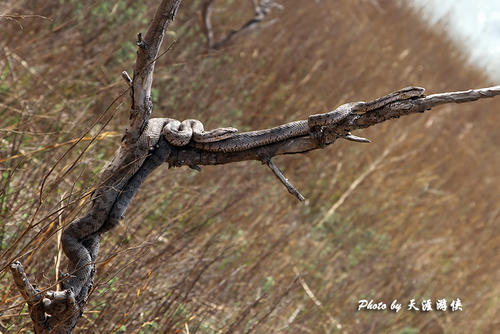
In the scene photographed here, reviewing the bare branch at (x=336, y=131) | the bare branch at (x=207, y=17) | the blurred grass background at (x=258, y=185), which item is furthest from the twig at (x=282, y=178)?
the bare branch at (x=207, y=17)

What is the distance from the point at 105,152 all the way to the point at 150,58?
2.35m

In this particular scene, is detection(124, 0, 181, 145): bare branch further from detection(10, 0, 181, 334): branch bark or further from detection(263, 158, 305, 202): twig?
detection(263, 158, 305, 202): twig

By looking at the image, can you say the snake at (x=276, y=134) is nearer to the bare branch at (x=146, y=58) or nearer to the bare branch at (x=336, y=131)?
the bare branch at (x=336, y=131)

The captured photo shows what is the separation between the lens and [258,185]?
466 cm

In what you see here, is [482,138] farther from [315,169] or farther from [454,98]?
[454,98]

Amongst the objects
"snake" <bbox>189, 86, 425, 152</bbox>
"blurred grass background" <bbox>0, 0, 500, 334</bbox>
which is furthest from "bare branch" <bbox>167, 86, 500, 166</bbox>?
"blurred grass background" <bbox>0, 0, 500, 334</bbox>

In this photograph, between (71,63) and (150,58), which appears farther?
(71,63)

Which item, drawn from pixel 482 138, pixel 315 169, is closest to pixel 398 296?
pixel 315 169

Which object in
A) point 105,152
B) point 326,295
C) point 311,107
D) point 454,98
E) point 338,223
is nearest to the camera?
point 454,98

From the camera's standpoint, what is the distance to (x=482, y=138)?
8977 millimetres

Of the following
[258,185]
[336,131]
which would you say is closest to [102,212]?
[336,131]

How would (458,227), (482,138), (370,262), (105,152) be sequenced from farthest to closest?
1. (482,138)
2. (458,227)
3. (370,262)
4. (105,152)

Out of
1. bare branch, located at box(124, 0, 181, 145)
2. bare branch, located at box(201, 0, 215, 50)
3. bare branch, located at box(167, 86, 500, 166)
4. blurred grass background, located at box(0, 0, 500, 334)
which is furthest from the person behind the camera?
bare branch, located at box(201, 0, 215, 50)

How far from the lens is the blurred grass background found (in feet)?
8.50
